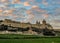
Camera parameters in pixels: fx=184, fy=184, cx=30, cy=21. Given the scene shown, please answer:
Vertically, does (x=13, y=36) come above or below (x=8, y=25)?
below

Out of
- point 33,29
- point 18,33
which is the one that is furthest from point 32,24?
A: point 18,33

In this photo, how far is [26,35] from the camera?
17.3 m

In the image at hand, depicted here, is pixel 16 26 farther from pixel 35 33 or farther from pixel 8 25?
pixel 35 33

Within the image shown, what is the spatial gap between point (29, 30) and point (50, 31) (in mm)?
1949

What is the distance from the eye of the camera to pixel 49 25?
1702 centimetres

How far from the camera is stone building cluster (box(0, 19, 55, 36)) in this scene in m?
16.8

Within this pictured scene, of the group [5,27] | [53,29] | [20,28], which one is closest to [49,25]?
[53,29]

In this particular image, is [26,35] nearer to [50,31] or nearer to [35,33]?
[35,33]

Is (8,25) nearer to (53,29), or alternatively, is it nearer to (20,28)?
(20,28)

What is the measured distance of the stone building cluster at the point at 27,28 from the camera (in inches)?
663

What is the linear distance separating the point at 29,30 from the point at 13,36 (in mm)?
1583

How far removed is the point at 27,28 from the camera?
1742 centimetres

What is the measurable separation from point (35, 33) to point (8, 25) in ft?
8.69

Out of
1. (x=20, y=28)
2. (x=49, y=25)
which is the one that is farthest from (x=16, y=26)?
(x=49, y=25)
